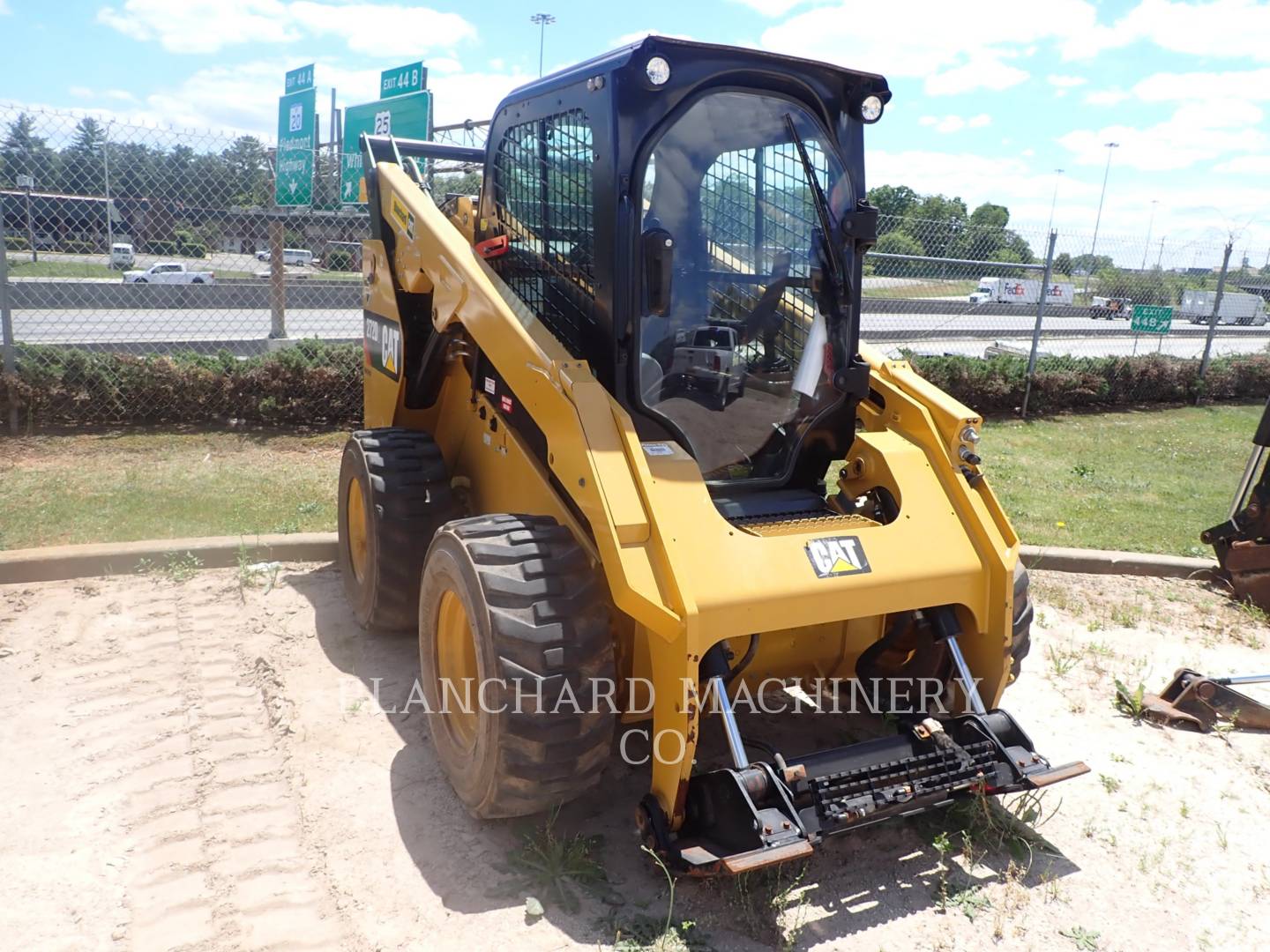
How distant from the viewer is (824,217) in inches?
142

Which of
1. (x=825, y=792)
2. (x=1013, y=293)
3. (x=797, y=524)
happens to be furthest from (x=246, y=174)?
(x=1013, y=293)

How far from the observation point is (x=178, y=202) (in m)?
8.55

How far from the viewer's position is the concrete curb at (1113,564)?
6031 millimetres

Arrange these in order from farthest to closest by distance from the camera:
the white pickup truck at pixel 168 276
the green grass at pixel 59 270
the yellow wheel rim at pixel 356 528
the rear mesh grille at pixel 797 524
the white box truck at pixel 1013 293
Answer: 1. the white box truck at pixel 1013 293
2. the white pickup truck at pixel 168 276
3. the green grass at pixel 59 270
4. the yellow wheel rim at pixel 356 528
5. the rear mesh grille at pixel 797 524

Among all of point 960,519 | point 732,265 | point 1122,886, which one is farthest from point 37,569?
point 1122,886


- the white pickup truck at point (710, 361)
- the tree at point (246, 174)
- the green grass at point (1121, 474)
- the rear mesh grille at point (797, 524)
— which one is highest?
the tree at point (246, 174)

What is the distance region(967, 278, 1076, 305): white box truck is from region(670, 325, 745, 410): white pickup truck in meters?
9.83

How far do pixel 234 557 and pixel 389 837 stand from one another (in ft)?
8.85

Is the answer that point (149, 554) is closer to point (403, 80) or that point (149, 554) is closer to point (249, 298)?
point (249, 298)

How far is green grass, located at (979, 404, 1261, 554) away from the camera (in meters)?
6.78

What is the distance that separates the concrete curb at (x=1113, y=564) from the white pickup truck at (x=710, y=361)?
3317 millimetres

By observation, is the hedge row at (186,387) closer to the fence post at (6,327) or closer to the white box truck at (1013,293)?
the fence post at (6,327)

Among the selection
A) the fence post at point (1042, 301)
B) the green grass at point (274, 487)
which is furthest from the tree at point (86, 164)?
the fence post at point (1042, 301)

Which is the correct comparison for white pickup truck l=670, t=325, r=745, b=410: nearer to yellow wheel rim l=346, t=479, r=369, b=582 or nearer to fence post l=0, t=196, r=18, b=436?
yellow wheel rim l=346, t=479, r=369, b=582
